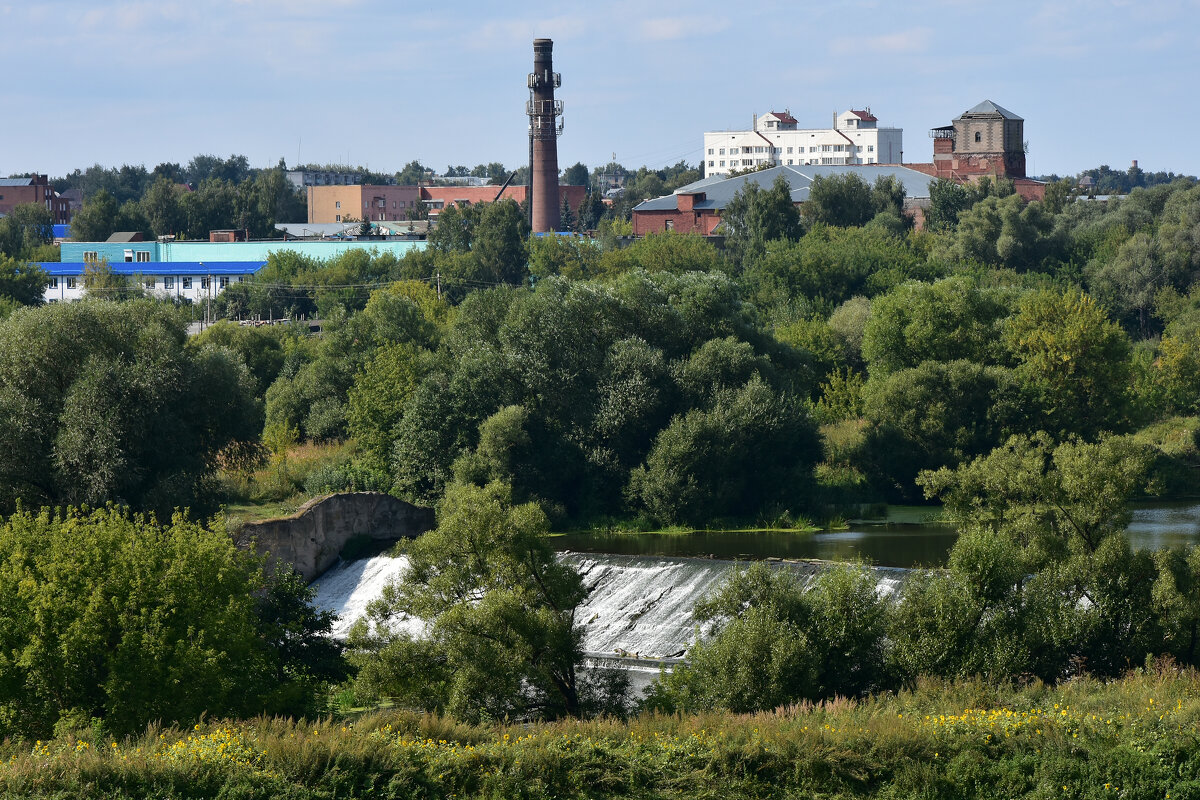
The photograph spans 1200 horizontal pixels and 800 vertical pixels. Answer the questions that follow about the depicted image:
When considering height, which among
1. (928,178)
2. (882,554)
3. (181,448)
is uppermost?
(928,178)

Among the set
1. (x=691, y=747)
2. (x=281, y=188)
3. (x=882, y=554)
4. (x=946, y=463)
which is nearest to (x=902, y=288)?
(x=946, y=463)

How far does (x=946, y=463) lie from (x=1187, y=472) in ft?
27.2

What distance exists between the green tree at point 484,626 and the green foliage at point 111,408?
41.1 ft

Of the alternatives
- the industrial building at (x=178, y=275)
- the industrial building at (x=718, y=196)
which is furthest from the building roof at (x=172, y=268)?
the industrial building at (x=718, y=196)

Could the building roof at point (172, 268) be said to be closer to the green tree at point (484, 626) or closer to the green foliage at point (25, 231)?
the green foliage at point (25, 231)

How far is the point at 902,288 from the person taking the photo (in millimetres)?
49406

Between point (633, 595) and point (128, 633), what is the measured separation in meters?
12.8

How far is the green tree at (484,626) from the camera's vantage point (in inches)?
878

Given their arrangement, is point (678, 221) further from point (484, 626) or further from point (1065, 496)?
point (484, 626)

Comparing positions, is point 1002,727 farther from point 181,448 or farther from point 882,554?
point 181,448

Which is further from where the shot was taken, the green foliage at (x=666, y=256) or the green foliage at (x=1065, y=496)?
the green foliage at (x=666, y=256)

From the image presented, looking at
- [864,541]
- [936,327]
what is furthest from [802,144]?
[864,541]

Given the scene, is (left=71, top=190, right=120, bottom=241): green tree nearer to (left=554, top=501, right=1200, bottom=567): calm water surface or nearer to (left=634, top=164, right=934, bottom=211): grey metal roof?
(left=634, top=164, right=934, bottom=211): grey metal roof

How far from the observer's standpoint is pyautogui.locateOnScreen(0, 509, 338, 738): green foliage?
70.7 ft
